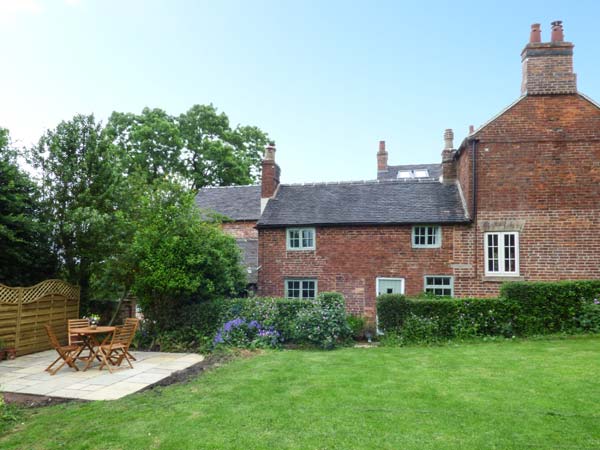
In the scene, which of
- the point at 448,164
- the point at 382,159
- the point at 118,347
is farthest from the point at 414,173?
the point at 118,347

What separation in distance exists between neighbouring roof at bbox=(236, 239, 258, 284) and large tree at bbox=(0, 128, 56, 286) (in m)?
7.42

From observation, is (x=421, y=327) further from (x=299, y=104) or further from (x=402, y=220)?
(x=299, y=104)

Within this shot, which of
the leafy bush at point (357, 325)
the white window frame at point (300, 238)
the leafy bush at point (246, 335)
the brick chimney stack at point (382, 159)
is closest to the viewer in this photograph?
the leafy bush at point (246, 335)

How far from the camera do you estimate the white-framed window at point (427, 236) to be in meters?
16.0

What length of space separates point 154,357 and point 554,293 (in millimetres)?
12257

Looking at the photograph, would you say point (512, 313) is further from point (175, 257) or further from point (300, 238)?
point (175, 257)

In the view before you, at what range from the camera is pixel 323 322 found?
491 inches

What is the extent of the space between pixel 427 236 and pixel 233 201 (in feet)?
46.1

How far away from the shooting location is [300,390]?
754 cm

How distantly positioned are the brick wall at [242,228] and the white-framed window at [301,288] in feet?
25.3

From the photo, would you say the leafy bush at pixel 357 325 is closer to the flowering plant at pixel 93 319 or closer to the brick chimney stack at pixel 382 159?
the flowering plant at pixel 93 319

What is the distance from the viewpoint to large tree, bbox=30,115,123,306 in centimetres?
1368

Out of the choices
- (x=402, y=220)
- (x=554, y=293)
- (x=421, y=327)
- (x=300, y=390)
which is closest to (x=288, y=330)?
(x=421, y=327)

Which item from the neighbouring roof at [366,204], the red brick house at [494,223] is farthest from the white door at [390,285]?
the neighbouring roof at [366,204]
